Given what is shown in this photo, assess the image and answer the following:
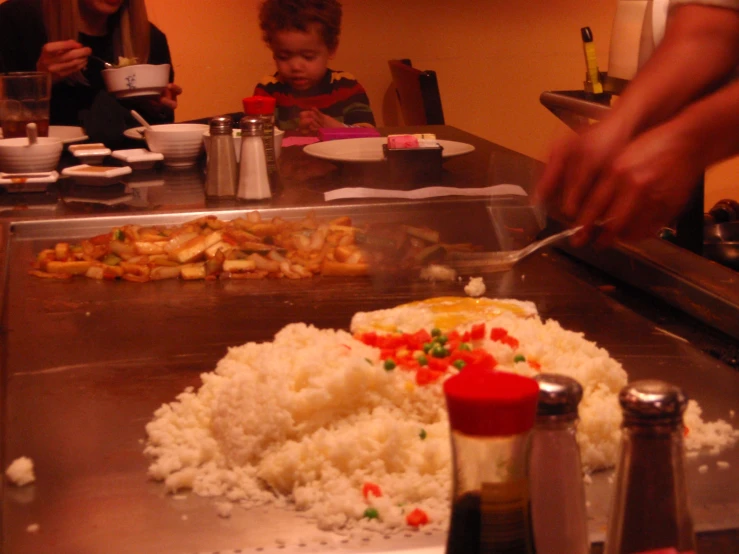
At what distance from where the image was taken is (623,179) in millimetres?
1231

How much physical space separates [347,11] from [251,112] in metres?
2.32

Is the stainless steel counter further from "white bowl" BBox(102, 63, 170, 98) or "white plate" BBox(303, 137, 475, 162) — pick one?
"white bowl" BBox(102, 63, 170, 98)

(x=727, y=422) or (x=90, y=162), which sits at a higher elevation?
(x=90, y=162)

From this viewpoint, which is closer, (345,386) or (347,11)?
Answer: (345,386)

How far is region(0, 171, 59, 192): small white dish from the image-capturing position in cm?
252

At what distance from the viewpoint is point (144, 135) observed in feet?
9.75

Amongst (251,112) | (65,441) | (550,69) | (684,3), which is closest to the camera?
(65,441)

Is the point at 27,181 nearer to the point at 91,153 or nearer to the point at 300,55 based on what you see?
the point at 91,153

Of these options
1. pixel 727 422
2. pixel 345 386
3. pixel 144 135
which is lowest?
pixel 727 422

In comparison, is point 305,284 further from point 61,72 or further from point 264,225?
point 61,72

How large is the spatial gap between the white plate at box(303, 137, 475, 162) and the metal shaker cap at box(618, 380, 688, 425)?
2.16 meters

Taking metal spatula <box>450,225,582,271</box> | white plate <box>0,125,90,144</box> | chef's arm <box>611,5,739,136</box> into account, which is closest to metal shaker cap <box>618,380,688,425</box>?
chef's arm <box>611,5,739,136</box>

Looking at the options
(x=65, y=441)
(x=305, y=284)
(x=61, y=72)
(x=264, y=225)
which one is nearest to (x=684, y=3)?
(x=305, y=284)

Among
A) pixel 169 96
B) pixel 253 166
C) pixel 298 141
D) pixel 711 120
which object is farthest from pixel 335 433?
pixel 169 96
